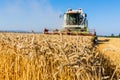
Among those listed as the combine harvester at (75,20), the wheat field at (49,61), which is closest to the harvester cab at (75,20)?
the combine harvester at (75,20)

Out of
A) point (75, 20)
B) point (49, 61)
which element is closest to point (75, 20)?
point (75, 20)

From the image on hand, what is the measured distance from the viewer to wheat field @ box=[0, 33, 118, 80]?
243 cm

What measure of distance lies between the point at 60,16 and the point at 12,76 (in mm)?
26903

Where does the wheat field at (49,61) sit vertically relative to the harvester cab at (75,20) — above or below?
below

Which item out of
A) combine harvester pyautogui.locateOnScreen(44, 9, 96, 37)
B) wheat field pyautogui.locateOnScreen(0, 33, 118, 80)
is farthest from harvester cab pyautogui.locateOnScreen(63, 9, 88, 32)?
wheat field pyautogui.locateOnScreen(0, 33, 118, 80)

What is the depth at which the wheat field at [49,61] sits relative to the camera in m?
2.43

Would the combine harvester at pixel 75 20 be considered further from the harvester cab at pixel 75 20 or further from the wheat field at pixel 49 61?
the wheat field at pixel 49 61

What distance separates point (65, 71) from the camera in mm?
3184

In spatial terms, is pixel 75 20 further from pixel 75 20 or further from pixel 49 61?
pixel 49 61

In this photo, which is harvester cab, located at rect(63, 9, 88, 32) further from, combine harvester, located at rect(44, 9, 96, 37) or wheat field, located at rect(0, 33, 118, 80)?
wheat field, located at rect(0, 33, 118, 80)

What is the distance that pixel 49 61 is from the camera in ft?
12.1

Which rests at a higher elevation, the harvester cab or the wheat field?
the harvester cab

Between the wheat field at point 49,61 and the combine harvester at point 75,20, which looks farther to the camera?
the combine harvester at point 75,20

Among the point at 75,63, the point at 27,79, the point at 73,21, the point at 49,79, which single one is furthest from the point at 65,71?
the point at 73,21
